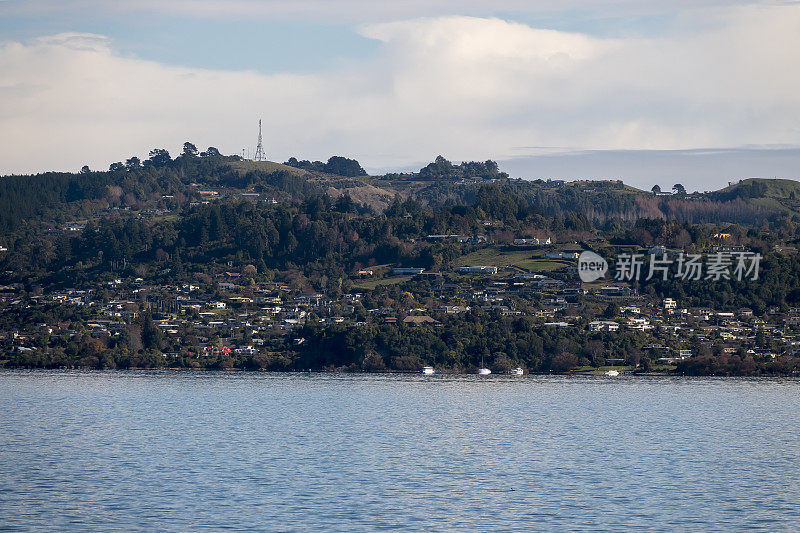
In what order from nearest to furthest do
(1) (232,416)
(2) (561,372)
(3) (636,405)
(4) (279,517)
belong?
(4) (279,517)
(1) (232,416)
(3) (636,405)
(2) (561,372)

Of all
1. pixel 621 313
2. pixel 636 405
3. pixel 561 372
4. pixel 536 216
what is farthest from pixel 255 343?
pixel 536 216

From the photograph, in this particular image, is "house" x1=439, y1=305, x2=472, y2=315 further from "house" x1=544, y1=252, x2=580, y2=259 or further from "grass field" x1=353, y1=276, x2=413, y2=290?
"house" x1=544, y1=252, x2=580, y2=259

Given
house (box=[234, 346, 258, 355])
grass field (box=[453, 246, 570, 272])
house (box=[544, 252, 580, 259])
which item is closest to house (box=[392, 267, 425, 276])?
grass field (box=[453, 246, 570, 272])

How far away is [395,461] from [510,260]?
115 m

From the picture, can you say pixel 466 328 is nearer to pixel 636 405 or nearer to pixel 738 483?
pixel 636 405

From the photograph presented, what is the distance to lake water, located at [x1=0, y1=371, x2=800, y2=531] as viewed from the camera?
103 feet

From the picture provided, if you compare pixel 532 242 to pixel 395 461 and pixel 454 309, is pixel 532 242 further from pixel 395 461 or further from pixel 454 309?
pixel 395 461

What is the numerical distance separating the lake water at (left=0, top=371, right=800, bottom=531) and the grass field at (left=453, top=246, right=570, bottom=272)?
71.7 meters

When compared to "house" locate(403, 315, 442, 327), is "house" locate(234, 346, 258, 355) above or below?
below

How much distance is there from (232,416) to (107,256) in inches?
4721

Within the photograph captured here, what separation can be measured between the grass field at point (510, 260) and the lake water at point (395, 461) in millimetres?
71675

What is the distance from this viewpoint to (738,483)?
3788 cm

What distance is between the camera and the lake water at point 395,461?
103 ft

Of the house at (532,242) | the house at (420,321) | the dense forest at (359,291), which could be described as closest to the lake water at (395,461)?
the dense forest at (359,291)
